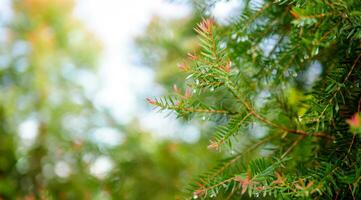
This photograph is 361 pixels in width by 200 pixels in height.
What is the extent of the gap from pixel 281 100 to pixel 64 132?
3.32m

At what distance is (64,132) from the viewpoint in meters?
4.22

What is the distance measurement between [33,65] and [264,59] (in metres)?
3.83

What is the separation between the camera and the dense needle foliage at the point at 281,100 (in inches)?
33.4

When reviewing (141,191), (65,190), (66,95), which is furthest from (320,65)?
(66,95)

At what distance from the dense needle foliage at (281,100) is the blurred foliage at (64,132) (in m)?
0.71

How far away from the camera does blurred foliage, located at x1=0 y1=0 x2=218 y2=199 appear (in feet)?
8.49

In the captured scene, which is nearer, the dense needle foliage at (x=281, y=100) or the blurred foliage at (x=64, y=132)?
the dense needle foliage at (x=281, y=100)

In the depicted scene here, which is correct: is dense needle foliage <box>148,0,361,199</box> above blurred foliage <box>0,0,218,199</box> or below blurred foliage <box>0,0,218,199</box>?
below

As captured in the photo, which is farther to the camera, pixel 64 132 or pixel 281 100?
pixel 64 132

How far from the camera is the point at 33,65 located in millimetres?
4574

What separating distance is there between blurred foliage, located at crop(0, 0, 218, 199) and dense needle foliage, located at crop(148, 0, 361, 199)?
2.33ft

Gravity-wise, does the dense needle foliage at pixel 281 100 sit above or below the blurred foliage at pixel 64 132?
below

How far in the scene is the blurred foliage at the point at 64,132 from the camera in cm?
259

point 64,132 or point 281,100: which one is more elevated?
point 64,132
